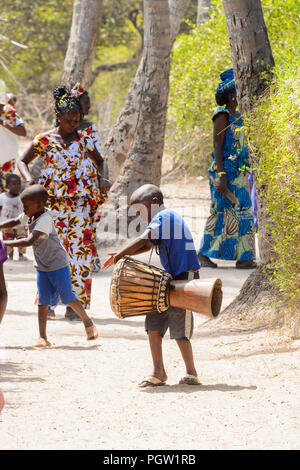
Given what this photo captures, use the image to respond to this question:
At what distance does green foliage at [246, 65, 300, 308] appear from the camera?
529cm

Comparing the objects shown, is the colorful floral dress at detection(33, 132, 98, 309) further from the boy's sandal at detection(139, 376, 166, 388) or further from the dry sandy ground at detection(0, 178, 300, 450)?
the boy's sandal at detection(139, 376, 166, 388)

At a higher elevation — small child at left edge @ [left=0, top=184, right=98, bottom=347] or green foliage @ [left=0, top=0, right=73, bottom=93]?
green foliage @ [left=0, top=0, right=73, bottom=93]

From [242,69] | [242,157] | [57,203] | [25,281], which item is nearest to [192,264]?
[242,69]

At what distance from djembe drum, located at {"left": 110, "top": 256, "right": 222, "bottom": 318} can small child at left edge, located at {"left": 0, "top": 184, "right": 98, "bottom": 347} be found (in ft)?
4.19

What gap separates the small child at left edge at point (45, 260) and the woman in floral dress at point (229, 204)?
2.60 metres

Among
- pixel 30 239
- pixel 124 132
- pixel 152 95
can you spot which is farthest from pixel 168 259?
pixel 124 132

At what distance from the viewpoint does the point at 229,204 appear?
9008 millimetres

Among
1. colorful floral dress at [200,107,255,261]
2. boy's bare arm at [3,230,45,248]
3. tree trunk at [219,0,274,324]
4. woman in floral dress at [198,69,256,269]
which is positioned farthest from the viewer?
colorful floral dress at [200,107,255,261]

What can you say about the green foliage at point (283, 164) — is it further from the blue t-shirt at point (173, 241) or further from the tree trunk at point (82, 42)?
the tree trunk at point (82, 42)

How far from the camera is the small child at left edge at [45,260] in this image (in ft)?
20.7

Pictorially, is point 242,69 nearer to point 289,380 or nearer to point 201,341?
point 201,341

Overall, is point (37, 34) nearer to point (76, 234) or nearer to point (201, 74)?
point (201, 74)

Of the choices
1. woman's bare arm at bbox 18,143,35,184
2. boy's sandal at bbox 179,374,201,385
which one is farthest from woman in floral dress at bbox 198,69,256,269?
boy's sandal at bbox 179,374,201,385

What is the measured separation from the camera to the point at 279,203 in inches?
218
